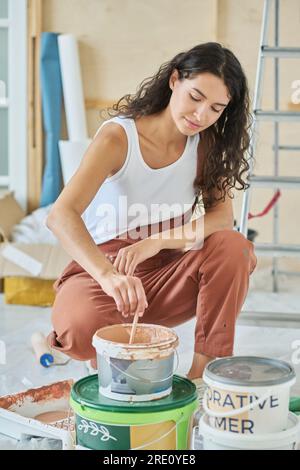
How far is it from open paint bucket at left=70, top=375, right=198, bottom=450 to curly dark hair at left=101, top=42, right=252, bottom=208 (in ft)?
2.58

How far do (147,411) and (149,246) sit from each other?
1.86 feet

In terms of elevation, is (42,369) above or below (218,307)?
below

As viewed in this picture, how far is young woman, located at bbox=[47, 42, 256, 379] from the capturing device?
203 cm

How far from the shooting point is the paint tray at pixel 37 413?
5.91 feet

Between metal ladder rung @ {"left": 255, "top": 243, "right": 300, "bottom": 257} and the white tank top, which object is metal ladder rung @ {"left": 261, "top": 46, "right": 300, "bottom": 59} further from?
the white tank top

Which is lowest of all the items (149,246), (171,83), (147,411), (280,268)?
(280,268)

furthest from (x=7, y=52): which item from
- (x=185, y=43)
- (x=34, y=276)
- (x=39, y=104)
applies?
(x=34, y=276)

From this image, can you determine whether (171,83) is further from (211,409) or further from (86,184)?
(211,409)

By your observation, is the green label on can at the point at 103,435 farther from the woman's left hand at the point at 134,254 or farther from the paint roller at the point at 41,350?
the paint roller at the point at 41,350

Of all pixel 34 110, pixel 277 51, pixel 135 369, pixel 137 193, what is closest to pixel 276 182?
pixel 277 51

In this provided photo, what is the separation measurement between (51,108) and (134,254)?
97.5 inches

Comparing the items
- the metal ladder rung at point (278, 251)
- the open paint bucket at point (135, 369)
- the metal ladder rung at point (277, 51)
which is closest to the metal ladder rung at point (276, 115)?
the metal ladder rung at point (277, 51)

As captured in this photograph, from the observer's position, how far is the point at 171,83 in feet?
7.09

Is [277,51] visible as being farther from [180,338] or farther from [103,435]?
[103,435]
